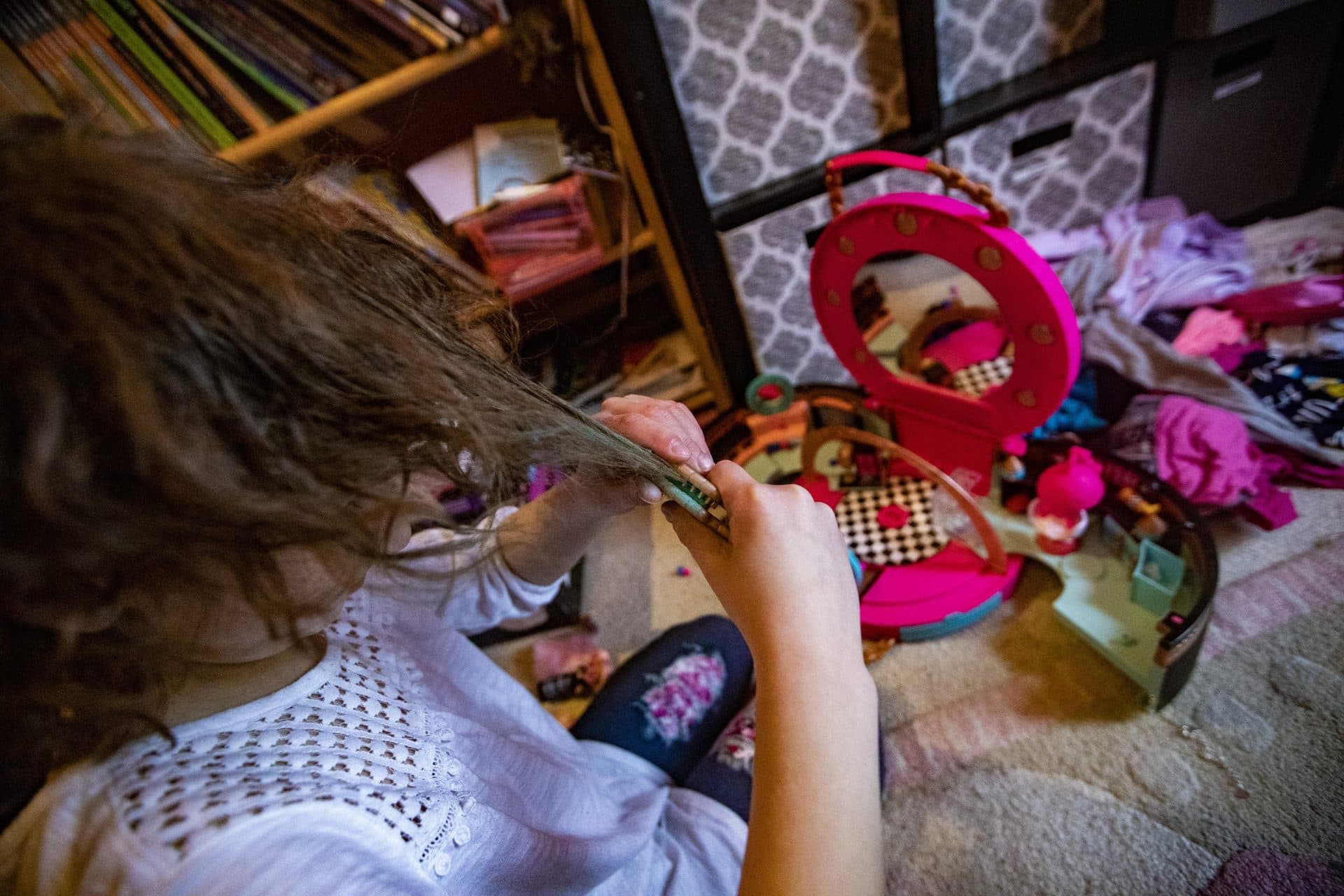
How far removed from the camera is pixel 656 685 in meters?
0.87

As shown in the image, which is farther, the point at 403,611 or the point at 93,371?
the point at 403,611

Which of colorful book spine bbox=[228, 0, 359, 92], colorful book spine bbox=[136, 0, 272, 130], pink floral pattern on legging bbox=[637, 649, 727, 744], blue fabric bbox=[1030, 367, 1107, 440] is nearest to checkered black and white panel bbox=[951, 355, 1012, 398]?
blue fabric bbox=[1030, 367, 1107, 440]

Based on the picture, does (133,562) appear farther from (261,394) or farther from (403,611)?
(403,611)

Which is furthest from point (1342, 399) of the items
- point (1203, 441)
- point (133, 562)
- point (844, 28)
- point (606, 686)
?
point (133, 562)

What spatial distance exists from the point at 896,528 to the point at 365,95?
3.37 feet

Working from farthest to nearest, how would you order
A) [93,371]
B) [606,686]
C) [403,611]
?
1. [606,686]
2. [403,611]
3. [93,371]

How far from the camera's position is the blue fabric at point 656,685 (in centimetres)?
81

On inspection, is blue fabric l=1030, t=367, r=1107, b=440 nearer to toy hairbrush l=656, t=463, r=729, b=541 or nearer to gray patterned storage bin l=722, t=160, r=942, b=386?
Result: gray patterned storage bin l=722, t=160, r=942, b=386

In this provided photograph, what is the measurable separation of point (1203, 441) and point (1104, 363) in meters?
0.23

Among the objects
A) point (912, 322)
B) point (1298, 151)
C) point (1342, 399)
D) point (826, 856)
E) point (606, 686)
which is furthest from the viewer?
point (912, 322)

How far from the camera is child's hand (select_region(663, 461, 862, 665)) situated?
17.1 inches

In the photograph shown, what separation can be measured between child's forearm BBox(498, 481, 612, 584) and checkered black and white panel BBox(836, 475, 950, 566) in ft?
1.49

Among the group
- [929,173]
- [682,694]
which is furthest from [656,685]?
[929,173]

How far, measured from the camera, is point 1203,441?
0.99 metres
